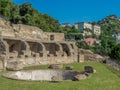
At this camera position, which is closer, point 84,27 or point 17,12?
point 17,12

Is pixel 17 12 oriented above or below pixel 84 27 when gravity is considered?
below

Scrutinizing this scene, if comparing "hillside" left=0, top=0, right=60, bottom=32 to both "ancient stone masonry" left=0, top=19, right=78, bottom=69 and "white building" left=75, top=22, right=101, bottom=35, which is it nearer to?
"ancient stone masonry" left=0, top=19, right=78, bottom=69

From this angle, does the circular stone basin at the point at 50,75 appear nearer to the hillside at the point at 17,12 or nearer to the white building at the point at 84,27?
the hillside at the point at 17,12

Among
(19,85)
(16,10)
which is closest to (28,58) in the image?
(19,85)

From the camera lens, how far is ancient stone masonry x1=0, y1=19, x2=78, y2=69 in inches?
1104

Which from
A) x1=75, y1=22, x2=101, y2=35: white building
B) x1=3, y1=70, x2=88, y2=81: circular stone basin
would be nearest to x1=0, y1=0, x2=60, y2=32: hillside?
x1=3, y1=70, x2=88, y2=81: circular stone basin

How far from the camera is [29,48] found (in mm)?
31828

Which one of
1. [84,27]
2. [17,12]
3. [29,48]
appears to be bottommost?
[29,48]

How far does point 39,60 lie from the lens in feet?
101

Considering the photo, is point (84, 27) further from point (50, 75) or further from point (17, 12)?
point (50, 75)

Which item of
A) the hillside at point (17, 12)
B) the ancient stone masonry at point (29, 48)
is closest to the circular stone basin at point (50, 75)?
Result: the ancient stone masonry at point (29, 48)

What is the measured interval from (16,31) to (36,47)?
3.70 metres

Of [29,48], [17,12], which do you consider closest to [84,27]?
[17,12]

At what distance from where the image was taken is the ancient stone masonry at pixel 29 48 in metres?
28.1
